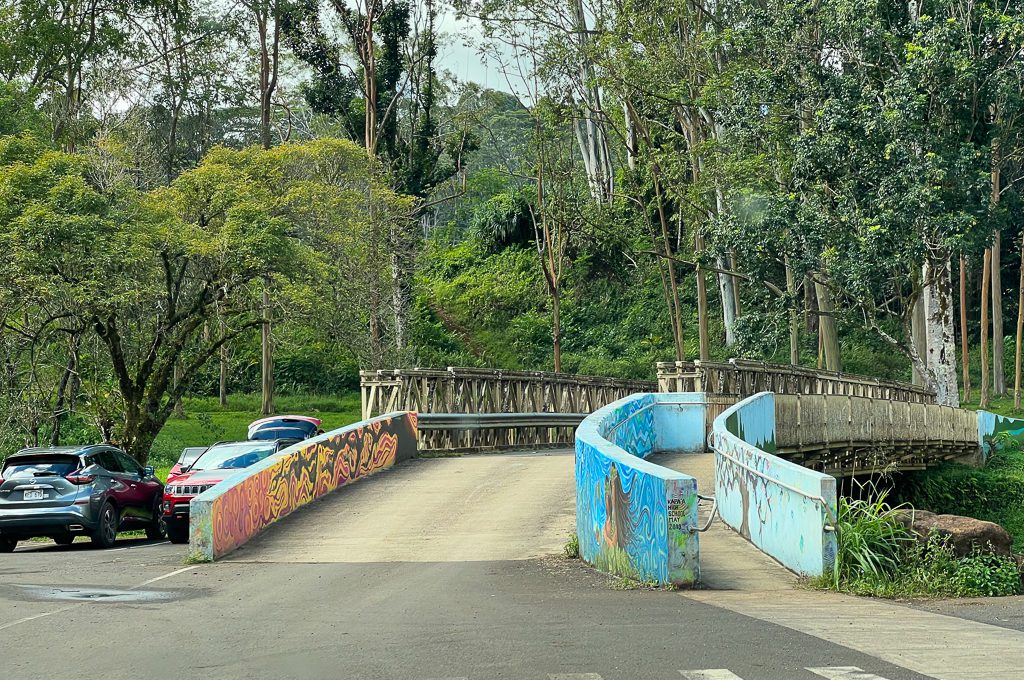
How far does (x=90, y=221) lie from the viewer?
85.7 feet

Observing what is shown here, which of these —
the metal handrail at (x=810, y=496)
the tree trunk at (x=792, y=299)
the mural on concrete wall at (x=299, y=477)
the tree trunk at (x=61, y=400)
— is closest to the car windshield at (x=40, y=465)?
the mural on concrete wall at (x=299, y=477)

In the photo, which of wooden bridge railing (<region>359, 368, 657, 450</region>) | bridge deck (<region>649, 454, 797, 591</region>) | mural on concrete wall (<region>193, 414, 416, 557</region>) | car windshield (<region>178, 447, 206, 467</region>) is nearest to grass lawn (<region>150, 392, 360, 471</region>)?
wooden bridge railing (<region>359, 368, 657, 450</region>)

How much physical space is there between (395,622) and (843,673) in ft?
12.3

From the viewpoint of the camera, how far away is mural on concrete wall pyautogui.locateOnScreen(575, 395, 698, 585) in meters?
11.7

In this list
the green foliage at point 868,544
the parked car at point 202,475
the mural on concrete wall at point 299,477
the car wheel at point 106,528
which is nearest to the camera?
the green foliage at point 868,544

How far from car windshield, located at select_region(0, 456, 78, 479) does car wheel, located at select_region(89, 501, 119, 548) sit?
76 cm

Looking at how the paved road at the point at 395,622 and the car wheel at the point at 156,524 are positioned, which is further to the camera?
the car wheel at the point at 156,524

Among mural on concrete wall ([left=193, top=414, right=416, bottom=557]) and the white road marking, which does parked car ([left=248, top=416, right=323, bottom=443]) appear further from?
the white road marking

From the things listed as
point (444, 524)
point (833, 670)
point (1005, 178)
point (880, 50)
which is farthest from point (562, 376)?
point (1005, 178)

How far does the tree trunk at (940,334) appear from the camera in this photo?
34.3 metres

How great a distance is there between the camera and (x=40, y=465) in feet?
61.1

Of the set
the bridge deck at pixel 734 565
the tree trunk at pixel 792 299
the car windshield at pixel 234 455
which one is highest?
the tree trunk at pixel 792 299

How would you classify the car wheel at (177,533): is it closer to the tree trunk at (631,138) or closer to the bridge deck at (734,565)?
the bridge deck at (734,565)

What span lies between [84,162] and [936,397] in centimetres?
2279
